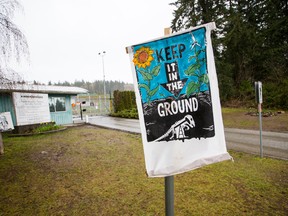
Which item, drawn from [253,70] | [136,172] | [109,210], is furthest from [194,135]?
[253,70]

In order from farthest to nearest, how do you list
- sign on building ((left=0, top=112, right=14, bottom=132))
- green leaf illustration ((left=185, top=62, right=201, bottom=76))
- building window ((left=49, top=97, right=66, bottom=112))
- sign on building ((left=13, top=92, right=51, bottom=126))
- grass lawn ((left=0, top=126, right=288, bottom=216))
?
building window ((left=49, top=97, right=66, bottom=112)), sign on building ((left=13, top=92, right=51, bottom=126)), sign on building ((left=0, top=112, right=14, bottom=132)), grass lawn ((left=0, top=126, right=288, bottom=216)), green leaf illustration ((left=185, top=62, right=201, bottom=76))

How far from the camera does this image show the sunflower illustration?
1801 millimetres

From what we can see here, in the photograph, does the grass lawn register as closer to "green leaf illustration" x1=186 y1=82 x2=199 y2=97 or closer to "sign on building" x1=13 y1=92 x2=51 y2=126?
"green leaf illustration" x1=186 y1=82 x2=199 y2=97

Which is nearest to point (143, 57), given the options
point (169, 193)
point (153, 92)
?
point (153, 92)

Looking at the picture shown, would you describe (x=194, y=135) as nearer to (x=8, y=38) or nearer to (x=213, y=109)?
(x=213, y=109)

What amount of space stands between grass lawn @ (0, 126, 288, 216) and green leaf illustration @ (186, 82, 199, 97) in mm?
2383

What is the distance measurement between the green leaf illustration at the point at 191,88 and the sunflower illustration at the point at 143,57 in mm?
516

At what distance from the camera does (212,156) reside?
5.70 ft

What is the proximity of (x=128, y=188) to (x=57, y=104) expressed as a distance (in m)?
14.6

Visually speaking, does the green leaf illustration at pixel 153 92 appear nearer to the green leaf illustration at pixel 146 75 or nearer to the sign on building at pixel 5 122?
the green leaf illustration at pixel 146 75

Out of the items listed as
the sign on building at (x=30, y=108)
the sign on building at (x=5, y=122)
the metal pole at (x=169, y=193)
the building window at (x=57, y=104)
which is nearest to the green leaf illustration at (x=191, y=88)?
the metal pole at (x=169, y=193)

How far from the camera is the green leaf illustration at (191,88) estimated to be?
1.73 metres

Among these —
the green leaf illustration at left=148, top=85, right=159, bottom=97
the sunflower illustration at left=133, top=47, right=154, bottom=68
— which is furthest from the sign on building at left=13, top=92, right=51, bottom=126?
the green leaf illustration at left=148, top=85, right=159, bottom=97

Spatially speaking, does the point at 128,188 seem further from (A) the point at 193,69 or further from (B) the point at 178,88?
(A) the point at 193,69
